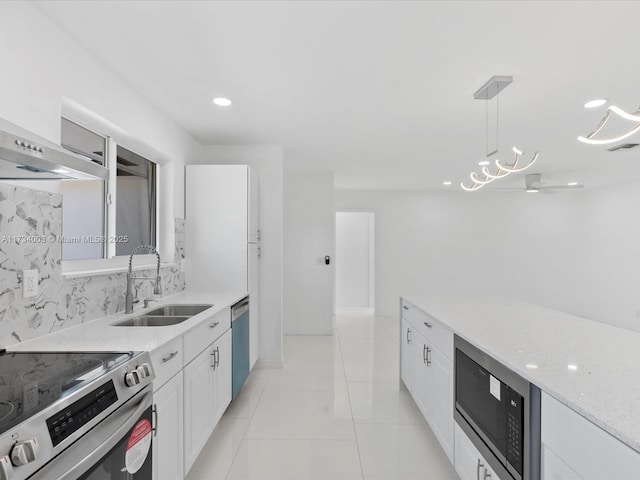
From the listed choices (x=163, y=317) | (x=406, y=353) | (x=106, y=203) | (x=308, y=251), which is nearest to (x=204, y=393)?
(x=163, y=317)

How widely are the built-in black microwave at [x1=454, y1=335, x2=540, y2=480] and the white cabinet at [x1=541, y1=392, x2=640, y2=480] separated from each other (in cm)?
6

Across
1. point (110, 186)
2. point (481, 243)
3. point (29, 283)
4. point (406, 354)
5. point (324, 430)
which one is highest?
point (110, 186)

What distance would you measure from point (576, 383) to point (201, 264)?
307 centimetres

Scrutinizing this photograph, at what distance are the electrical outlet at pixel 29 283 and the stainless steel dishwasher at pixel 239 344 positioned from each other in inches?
55.3

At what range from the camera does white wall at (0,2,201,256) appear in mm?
1624

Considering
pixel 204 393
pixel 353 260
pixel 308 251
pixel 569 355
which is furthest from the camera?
pixel 353 260

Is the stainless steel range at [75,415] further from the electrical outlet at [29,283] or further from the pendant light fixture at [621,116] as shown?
the pendant light fixture at [621,116]

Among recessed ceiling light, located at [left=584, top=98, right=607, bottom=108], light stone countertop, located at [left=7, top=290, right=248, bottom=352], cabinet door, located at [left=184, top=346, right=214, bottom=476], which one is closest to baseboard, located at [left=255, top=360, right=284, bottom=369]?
cabinet door, located at [left=184, top=346, right=214, bottom=476]

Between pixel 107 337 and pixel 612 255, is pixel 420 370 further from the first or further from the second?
pixel 612 255

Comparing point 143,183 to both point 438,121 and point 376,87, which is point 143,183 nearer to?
point 376,87

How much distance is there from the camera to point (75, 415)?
108cm

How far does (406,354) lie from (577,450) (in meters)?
2.22

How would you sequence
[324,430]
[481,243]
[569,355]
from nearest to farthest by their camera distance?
1. [569,355]
2. [324,430]
3. [481,243]

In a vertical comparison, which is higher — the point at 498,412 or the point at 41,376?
the point at 41,376
